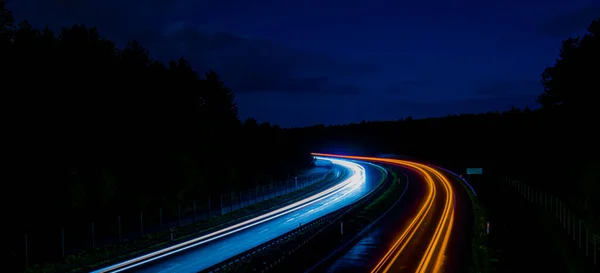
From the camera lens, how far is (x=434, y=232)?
123 ft

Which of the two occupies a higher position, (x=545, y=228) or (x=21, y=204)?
(x=21, y=204)

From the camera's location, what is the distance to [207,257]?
92.2 feet

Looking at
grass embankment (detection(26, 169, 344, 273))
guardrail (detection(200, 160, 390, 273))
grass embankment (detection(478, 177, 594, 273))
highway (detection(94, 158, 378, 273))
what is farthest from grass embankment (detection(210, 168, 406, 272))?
grass embankment (detection(478, 177, 594, 273))

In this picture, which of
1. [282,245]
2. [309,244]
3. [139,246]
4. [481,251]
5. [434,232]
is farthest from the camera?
[434,232]

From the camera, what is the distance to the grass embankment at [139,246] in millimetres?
24766

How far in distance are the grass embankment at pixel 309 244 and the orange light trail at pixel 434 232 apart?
3.10m

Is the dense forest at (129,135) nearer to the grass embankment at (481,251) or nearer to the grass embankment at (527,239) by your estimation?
the grass embankment at (527,239)

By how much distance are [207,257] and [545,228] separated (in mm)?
29387

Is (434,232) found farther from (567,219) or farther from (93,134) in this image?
(93,134)

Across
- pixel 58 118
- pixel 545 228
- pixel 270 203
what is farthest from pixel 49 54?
pixel 545 228

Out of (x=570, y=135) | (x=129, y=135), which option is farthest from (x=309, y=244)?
(x=570, y=135)

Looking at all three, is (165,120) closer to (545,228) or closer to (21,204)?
(21,204)

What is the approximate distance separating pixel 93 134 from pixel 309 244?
59.9 ft

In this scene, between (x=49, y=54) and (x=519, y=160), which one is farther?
(x=519, y=160)
